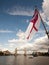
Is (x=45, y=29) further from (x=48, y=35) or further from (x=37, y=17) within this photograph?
(x=37, y=17)

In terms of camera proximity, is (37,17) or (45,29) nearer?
(37,17)

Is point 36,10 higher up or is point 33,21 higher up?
point 36,10

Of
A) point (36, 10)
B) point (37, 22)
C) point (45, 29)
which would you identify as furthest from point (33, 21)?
point (45, 29)

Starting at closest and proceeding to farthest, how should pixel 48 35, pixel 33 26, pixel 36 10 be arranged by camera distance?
pixel 33 26 → pixel 36 10 → pixel 48 35

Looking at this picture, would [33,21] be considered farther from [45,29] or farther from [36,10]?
[45,29]

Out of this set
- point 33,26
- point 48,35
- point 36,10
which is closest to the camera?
point 33,26

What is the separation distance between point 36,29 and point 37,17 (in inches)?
52.0

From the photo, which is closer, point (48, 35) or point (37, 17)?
point (37, 17)

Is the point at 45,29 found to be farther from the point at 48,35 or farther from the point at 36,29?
the point at 36,29

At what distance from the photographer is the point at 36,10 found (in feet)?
67.2

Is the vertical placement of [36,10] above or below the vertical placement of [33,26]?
above

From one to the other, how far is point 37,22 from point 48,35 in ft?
24.7

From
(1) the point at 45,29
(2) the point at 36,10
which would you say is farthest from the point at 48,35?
(2) the point at 36,10

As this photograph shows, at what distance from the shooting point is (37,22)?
1908 centimetres
